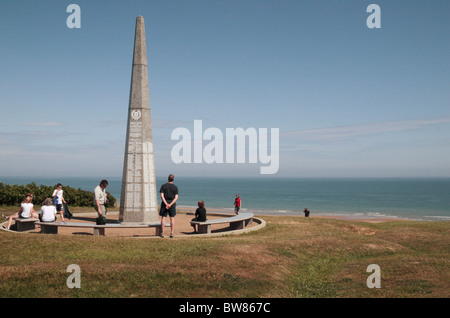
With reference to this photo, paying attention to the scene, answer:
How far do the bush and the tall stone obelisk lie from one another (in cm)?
923

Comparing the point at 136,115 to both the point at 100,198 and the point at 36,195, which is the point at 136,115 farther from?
the point at 36,195

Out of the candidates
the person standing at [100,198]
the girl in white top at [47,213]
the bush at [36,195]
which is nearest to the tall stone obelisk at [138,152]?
the person standing at [100,198]

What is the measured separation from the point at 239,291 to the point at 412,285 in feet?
14.1

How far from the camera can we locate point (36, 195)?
27.8m

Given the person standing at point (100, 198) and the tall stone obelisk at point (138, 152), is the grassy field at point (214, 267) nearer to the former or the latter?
the person standing at point (100, 198)

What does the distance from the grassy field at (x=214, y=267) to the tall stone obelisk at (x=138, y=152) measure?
3.80 m

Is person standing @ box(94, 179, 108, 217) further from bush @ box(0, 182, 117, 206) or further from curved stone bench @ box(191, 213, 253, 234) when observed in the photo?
bush @ box(0, 182, 117, 206)

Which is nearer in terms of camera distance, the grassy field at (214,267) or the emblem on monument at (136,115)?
the grassy field at (214,267)

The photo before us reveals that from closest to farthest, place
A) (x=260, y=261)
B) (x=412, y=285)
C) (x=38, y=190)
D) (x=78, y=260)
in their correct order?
1. (x=412, y=285)
2. (x=78, y=260)
3. (x=260, y=261)
4. (x=38, y=190)

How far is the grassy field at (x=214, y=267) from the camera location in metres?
7.41

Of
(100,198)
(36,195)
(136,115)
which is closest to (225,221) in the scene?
(100,198)
